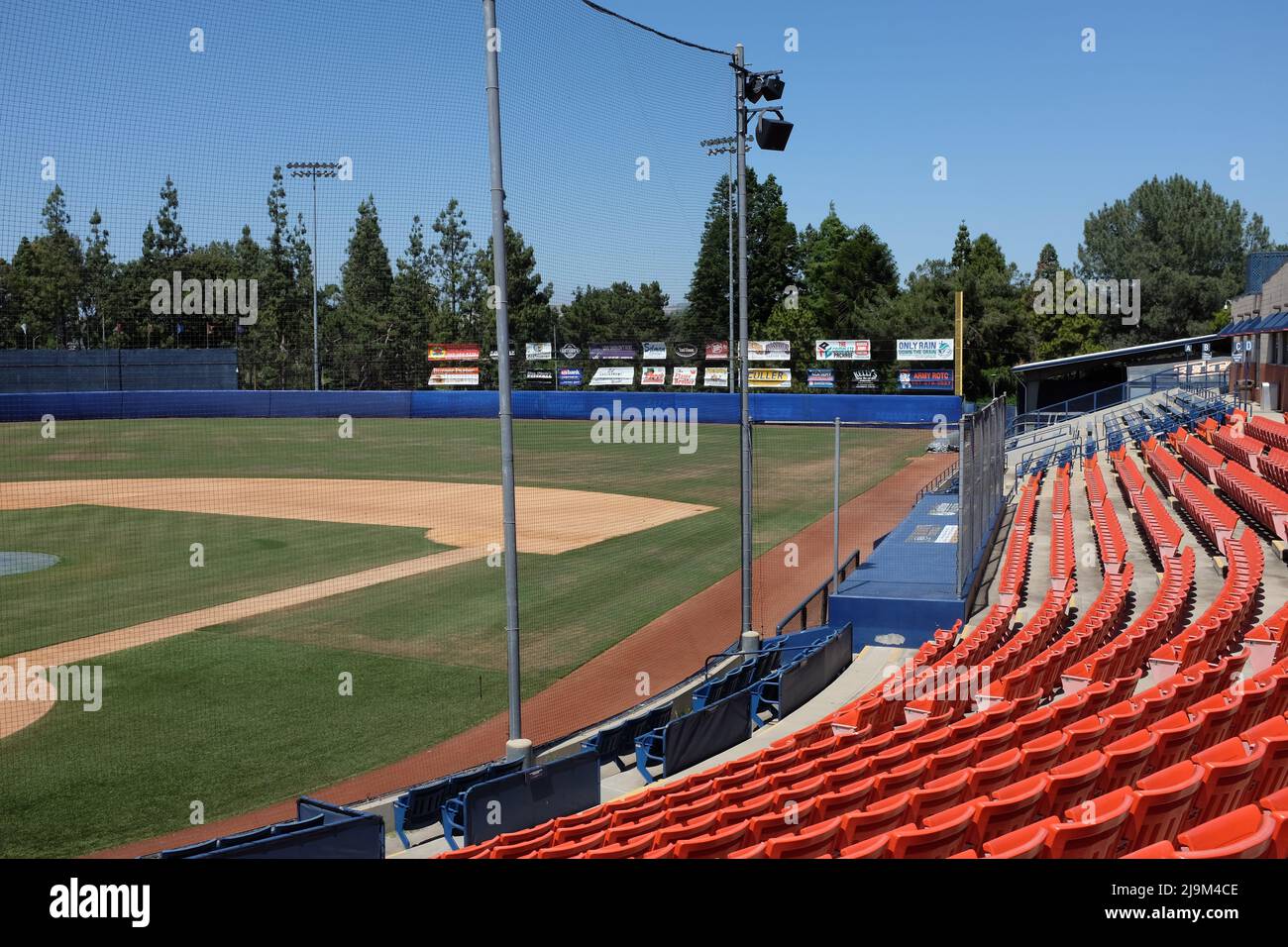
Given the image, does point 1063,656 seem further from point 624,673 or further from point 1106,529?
point 1106,529

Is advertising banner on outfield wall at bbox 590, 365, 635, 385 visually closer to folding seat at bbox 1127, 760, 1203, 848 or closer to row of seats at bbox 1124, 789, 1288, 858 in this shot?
folding seat at bbox 1127, 760, 1203, 848

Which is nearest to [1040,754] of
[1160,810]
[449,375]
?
[1160,810]

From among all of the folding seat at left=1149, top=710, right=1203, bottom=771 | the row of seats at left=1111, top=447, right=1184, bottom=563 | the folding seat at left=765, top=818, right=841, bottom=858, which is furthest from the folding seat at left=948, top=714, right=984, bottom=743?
the row of seats at left=1111, top=447, right=1184, bottom=563

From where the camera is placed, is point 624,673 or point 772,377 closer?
point 624,673

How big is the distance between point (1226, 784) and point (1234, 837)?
3.42 feet

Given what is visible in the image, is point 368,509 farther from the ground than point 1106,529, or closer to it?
closer to it

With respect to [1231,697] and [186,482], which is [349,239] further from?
[186,482]

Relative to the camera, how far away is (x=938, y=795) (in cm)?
586

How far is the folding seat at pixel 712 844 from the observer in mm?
5215

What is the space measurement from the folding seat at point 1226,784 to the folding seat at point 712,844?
232 centimetres

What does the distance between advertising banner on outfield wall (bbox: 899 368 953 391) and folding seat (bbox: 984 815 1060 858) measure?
167 feet

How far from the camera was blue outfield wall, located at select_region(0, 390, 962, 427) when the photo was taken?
4059 cm

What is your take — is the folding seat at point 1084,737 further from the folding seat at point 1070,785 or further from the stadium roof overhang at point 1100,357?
the stadium roof overhang at point 1100,357

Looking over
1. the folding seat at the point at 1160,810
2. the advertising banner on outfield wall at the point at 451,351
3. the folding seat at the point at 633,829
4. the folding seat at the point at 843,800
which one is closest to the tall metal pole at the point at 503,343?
the folding seat at the point at 633,829
